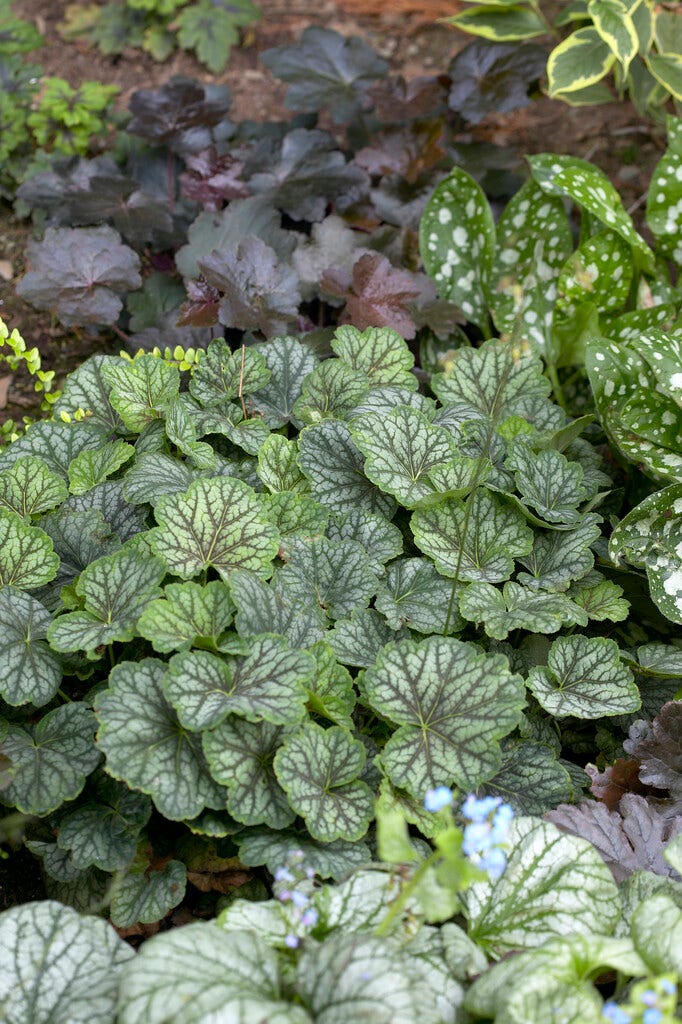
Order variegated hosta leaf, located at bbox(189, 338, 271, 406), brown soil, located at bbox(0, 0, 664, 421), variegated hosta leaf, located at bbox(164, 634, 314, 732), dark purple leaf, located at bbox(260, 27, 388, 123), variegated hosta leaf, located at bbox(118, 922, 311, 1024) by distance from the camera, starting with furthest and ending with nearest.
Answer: brown soil, located at bbox(0, 0, 664, 421) < dark purple leaf, located at bbox(260, 27, 388, 123) < variegated hosta leaf, located at bbox(189, 338, 271, 406) < variegated hosta leaf, located at bbox(164, 634, 314, 732) < variegated hosta leaf, located at bbox(118, 922, 311, 1024)

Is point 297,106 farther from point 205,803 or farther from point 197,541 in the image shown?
point 205,803

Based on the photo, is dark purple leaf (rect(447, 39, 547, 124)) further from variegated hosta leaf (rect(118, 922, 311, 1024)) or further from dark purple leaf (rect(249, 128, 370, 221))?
variegated hosta leaf (rect(118, 922, 311, 1024))

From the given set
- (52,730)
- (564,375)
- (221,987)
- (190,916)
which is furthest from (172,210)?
(221,987)

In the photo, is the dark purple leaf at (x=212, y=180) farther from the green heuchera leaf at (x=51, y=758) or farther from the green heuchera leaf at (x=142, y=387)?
the green heuchera leaf at (x=51, y=758)

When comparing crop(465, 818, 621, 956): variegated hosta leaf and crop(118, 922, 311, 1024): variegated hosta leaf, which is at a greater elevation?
crop(118, 922, 311, 1024): variegated hosta leaf

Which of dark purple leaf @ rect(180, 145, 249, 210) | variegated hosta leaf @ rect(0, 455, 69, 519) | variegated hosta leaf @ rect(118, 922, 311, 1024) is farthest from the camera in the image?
dark purple leaf @ rect(180, 145, 249, 210)

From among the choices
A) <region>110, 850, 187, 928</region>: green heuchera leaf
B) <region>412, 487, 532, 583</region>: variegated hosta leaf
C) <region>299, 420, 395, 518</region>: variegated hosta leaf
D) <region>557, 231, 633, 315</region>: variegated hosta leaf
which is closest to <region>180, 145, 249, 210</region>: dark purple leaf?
<region>557, 231, 633, 315</region>: variegated hosta leaf

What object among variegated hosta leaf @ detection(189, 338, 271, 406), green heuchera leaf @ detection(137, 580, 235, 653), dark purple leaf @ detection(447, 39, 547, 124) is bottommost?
green heuchera leaf @ detection(137, 580, 235, 653)
